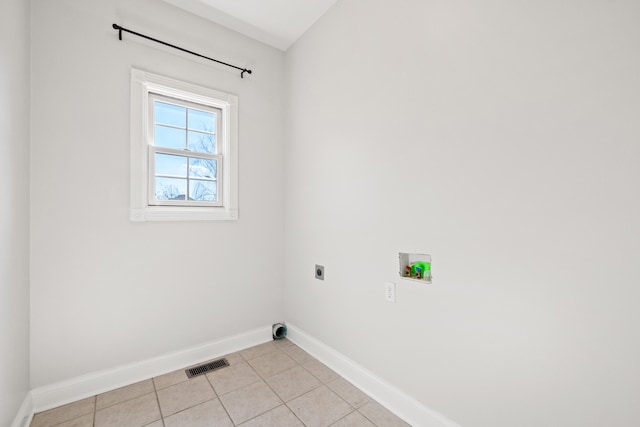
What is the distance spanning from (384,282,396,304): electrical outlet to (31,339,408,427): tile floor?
0.68 m

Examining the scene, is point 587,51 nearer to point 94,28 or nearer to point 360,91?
point 360,91

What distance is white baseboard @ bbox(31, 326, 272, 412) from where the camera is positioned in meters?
1.81

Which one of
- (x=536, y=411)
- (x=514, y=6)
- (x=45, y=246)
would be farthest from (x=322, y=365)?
(x=514, y=6)

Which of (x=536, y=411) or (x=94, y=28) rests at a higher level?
(x=94, y=28)

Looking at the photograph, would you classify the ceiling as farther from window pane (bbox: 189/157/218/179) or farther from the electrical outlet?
the electrical outlet

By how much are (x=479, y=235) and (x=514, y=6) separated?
1.06 meters

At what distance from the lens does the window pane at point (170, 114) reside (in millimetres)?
2320

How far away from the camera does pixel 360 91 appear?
207 cm

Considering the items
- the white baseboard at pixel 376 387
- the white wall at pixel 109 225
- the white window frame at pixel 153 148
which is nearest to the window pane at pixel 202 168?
the white window frame at pixel 153 148

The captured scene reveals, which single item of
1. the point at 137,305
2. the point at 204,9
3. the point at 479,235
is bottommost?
the point at 137,305

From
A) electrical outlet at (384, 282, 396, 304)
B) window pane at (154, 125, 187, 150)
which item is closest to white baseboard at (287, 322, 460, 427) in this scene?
electrical outlet at (384, 282, 396, 304)

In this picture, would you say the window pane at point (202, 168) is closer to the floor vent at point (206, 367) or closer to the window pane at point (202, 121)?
the window pane at point (202, 121)

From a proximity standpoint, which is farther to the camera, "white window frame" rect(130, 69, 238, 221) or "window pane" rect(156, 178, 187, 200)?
"window pane" rect(156, 178, 187, 200)

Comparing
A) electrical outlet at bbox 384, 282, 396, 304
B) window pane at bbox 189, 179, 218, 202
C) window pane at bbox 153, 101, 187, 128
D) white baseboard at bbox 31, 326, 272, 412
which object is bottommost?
white baseboard at bbox 31, 326, 272, 412
